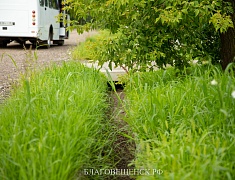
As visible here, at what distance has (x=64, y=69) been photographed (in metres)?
6.53

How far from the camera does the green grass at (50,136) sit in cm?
280

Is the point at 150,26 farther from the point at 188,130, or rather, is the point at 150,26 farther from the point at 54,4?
the point at 54,4

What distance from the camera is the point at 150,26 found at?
5.71 meters

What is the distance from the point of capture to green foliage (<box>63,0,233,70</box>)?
202 inches

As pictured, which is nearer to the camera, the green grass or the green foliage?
the green grass

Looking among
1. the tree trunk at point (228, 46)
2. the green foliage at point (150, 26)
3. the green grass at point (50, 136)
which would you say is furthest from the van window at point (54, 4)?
the green grass at point (50, 136)

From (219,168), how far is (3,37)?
1588 centimetres

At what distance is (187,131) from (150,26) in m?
2.67

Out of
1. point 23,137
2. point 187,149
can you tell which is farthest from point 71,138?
point 187,149

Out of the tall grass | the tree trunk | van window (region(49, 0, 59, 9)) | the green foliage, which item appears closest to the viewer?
the tall grass

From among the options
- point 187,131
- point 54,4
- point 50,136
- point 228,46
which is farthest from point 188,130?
Answer: point 54,4

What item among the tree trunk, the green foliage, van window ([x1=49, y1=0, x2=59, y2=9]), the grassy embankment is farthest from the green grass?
van window ([x1=49, y1=0, x2=59, y2=9])

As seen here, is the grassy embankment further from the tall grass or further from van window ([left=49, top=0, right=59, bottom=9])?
van window ([left=49, top=0, right=59, bottom=9])

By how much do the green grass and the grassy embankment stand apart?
13.9 inches
